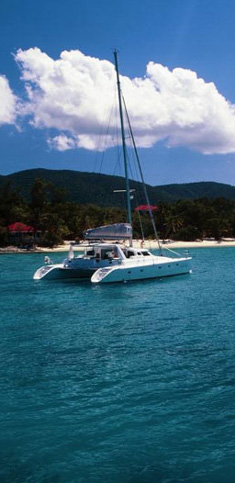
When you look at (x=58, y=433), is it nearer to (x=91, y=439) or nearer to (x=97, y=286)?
(x=91, y=439)

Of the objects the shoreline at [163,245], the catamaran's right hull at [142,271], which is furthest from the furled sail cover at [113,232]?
the shoreline at [163,245]

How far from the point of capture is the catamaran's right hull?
109ft

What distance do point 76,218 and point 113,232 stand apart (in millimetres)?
72844

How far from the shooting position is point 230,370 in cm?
1338

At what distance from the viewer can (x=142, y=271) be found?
35000mm

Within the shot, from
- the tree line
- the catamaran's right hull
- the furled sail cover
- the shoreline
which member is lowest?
the catamaran's right hull

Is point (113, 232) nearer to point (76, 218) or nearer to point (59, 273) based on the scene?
point (59, 273)

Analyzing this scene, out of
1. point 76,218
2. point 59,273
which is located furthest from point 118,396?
point 76,218

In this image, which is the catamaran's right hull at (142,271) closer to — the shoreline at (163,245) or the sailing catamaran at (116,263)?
the sailing catamaran at (116,263)

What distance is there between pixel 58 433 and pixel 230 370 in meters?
5.90

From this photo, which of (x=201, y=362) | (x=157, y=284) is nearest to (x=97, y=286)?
(x=157, y=284)

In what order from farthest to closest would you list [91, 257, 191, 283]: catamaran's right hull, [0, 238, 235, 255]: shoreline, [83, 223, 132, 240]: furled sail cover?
[0, 238, 235, 255]: shoreline, [83, 223, 132, 240]: furled sail cover, [91, 257, 191, 283]: catamaran's right hull

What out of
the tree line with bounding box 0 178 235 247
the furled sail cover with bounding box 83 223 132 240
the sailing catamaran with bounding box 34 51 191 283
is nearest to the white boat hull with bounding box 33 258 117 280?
the sailing catamaran with bounding box 34 51 191 283

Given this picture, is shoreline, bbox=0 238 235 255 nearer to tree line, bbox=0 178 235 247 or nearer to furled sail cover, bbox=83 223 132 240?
tree line, bbox=0 178 235 247
